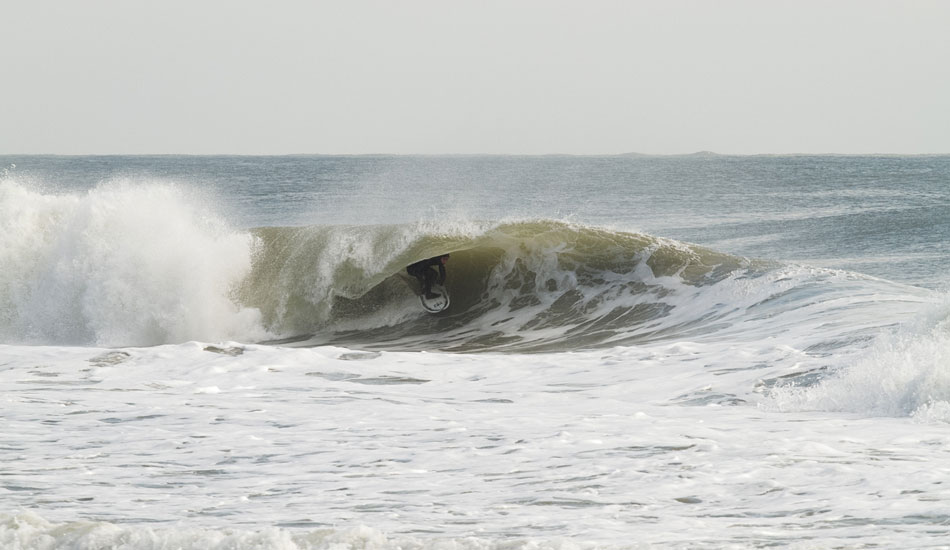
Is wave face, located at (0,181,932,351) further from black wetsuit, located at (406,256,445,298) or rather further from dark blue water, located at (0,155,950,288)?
dark blue water, located at (0,155,950,288)

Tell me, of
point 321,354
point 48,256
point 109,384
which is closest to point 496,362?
point 321,354

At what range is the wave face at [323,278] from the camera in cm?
1330

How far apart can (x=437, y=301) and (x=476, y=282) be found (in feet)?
2.54

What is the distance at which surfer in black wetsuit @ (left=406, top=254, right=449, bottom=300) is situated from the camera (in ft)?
49.3

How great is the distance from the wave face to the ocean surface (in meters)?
0.05

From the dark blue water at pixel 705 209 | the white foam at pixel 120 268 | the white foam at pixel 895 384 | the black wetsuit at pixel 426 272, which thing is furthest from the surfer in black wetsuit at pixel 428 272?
the white foam at pixel 895 384

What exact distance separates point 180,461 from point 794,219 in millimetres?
26853

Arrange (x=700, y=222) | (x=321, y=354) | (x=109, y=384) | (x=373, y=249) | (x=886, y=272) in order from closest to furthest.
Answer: (x=109, y=384), (x=321, y=354), (x=373, y=249), (x=886, y=272), (x=700, y=222)

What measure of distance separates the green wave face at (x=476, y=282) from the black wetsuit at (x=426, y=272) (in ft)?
0.47

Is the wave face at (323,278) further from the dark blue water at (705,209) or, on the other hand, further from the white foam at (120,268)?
the dark blue water at (705,209)

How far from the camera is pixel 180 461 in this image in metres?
5.79

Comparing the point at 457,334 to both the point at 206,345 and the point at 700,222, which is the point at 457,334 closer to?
the point at 206,345

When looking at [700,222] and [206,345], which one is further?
[700,222]

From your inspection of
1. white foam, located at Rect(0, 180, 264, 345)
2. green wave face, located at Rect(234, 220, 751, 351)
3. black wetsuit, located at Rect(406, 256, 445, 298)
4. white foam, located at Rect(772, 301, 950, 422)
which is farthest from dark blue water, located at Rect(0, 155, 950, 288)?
white foam, located at Rect(772, 301, 950, 422)
